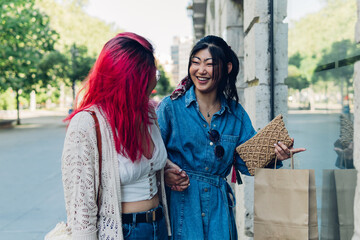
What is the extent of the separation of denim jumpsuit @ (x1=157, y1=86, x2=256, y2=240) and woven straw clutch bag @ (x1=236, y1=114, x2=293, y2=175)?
17cm

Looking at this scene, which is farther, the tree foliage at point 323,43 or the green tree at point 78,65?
the green tree at point 78,65

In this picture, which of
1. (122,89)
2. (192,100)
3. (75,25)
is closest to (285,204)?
(192,100)

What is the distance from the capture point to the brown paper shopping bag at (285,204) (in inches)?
67.8

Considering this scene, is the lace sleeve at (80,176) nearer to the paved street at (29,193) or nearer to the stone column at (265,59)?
the stone column at (265,59)

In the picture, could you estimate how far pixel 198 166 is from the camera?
2.18m

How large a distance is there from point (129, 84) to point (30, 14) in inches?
845

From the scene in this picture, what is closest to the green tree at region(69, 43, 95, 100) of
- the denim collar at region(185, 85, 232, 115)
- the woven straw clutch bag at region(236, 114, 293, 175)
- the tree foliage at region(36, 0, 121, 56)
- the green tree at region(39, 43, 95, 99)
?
the green tree at region(39, 43, 95, 99)

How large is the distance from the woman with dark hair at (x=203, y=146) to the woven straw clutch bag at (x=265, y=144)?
0.17 metres

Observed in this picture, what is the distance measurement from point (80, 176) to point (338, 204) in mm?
1319

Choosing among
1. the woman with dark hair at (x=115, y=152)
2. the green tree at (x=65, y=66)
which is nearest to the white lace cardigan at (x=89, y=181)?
the woman with dark hair at (x=115, y=152)

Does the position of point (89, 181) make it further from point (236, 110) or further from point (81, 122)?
point (236, 110)

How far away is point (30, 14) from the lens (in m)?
20.8

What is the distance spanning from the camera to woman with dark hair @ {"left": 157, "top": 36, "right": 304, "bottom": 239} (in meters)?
2.14

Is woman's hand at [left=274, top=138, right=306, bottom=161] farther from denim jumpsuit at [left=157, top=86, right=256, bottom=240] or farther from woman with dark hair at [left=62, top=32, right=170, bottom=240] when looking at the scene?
woman with dark hair at [left=62, top=32, right=170, bottom=240]
